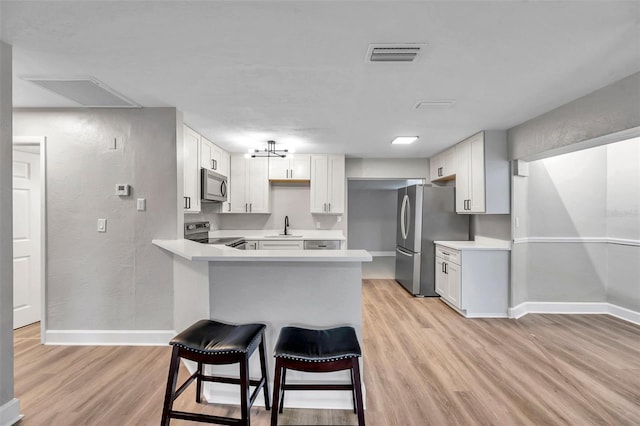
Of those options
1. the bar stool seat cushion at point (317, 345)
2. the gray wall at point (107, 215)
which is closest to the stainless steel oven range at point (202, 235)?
the gray wall at point (107, 215)

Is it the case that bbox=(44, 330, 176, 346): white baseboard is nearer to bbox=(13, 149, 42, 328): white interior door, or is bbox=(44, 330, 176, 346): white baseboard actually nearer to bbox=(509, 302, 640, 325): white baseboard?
bbox=(13, 149, 42, 328): white interior door

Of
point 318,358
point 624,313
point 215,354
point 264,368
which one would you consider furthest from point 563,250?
point 215,354

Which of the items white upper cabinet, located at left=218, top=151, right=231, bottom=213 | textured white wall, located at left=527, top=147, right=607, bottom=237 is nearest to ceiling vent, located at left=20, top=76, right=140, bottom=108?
white upper cabinet, located at left=218, top=151, right=231, bottom=213

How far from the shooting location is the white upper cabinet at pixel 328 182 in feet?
16.6

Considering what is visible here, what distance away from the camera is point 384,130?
11.9 feet

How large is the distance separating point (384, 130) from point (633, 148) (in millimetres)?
3064

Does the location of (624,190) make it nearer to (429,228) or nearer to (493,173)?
(493,173)

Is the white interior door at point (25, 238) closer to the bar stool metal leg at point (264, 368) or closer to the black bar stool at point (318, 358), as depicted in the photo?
the bar stool metal leg at point (264, 368)

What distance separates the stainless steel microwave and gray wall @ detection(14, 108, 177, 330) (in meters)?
0.91

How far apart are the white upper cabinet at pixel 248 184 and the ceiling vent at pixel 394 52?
3436 millimetres

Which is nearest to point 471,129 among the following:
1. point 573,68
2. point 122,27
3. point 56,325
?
point 573,68

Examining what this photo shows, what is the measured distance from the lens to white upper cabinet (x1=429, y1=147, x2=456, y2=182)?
179 inches

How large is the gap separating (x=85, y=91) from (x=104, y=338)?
2.31m

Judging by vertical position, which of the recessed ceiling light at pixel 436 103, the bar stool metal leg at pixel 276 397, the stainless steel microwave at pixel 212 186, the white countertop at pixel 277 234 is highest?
the recessed ceiling light at pixel 436 103
